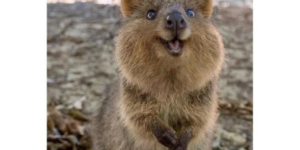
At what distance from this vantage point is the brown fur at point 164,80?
506 centimetres

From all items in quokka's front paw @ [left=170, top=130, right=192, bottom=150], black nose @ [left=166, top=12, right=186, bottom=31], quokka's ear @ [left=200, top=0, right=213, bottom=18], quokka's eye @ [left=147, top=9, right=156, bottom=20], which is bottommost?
quokka's front paw @ [left=170, top=130, right=192, bottom=150]

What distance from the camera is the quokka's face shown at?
4.83 meters

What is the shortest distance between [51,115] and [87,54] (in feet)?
3.81

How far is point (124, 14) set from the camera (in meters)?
5.44

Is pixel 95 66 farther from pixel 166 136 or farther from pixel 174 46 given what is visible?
pixel 174 46

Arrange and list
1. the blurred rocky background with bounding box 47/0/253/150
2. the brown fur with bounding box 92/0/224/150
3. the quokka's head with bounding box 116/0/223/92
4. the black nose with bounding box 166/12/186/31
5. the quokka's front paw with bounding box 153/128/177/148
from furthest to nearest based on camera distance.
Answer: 1. the blurred rocky background with bounding box 47/0/253/150
2. the quokka's front paw with bounding box 153/128/177/148
3. the brown fur with bounding box 92/0/224/150
4. the quokka's head with bounding box 116/0/223/92
5. the black nose with bounding box 166/12/186/31

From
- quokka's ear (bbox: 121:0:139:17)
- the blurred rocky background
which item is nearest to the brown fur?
quokka's ear (bbox: 121:0:139:17)

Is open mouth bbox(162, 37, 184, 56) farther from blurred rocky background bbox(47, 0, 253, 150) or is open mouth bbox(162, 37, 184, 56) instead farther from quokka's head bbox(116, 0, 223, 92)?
blurred rocky background bbox(47, 0, 253, 150)

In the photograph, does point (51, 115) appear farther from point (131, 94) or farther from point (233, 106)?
point (233, 106)

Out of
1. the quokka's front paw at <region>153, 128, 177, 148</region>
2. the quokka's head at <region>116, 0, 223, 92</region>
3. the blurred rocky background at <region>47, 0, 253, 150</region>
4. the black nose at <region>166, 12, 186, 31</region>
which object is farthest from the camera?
the blurred rocky background at <region>47, 0, 253, 150</region>

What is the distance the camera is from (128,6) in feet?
17.7

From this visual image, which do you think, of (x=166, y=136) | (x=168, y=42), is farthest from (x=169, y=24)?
(x=166, y=136)

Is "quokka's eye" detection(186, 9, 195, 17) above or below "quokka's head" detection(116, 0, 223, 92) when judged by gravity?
above

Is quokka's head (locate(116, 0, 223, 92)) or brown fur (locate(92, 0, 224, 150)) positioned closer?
quokka's head (locate(116, 0, 223, 92))
